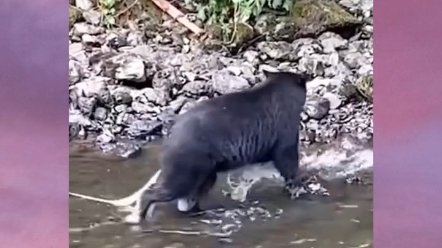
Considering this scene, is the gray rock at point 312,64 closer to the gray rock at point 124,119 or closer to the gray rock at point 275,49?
the gray rock at point 275,49

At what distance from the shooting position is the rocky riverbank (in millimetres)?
1653

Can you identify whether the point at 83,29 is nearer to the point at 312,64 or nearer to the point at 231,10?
the point at 231,10

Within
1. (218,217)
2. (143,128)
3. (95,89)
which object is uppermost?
(95,89)

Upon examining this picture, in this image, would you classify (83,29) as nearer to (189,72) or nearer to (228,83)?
(189,72)

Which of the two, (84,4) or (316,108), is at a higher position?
(84,4)

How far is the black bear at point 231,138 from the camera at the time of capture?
166cm
